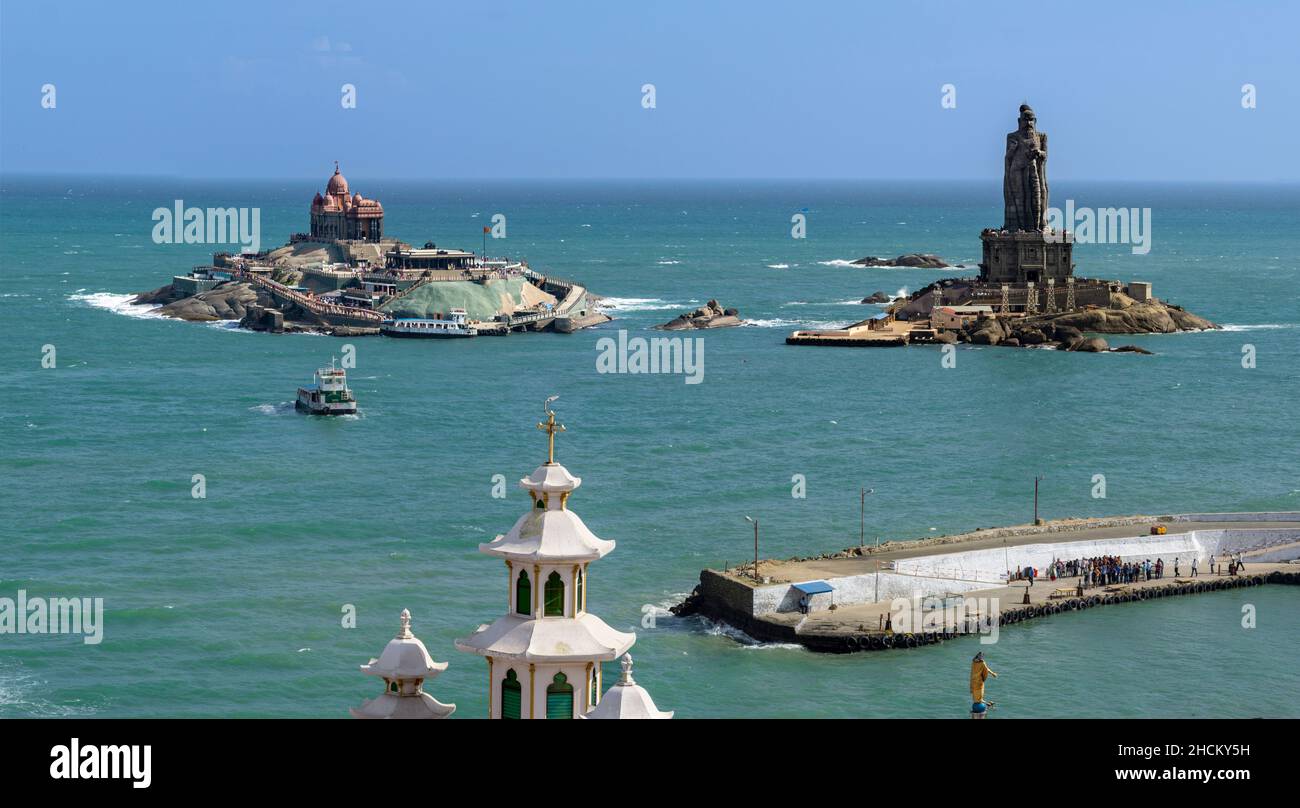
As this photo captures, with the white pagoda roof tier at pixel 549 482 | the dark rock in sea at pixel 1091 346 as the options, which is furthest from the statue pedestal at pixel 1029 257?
the white pagoda roof tier at pixel 549 482

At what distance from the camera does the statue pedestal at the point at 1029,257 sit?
141875mm

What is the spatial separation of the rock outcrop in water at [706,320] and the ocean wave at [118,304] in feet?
120

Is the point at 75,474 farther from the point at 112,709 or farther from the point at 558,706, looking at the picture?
the point at 558,706

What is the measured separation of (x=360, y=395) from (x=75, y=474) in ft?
84.1

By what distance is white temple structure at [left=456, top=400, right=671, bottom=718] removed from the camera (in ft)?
79.6

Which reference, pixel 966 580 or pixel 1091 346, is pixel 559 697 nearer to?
pixel 966 580

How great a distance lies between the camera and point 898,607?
5341cm

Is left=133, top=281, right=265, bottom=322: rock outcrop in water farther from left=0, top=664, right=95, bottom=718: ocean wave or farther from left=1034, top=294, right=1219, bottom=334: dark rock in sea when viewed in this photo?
left=0, top=664, right=95, bottom=718: ocean wave

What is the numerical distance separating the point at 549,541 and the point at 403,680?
8.92 ft

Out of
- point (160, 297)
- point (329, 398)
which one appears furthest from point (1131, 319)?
point (160, 297)

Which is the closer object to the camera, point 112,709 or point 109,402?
point 112,709

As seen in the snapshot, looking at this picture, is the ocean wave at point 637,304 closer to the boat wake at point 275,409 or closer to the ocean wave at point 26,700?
the boat wake at point 275,409

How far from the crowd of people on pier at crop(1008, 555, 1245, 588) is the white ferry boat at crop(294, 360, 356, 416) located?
4163cm
